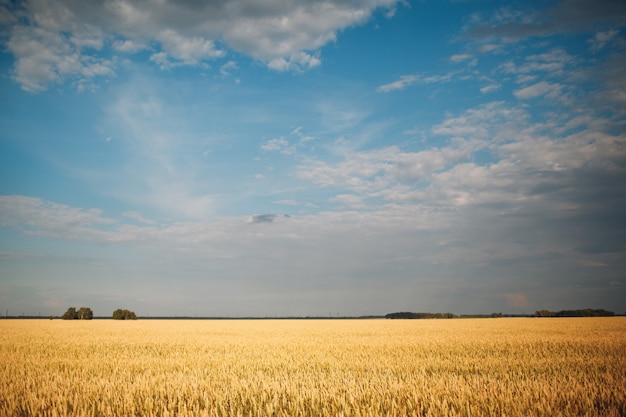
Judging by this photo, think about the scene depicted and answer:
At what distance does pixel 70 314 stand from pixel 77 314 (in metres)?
1.58

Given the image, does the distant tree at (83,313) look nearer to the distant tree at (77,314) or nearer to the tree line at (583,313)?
the distant tree at (77,314)

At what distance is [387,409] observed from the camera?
5398 millimetres

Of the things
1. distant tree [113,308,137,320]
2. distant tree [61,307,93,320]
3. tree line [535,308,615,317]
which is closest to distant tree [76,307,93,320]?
distant tree [61,307,93,320]

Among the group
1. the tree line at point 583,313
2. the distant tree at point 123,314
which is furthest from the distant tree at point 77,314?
the tree line at point 583,313

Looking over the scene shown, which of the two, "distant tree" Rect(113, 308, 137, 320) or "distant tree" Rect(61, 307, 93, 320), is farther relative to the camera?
"distant tree" Rect(113, 308, 137, 320)

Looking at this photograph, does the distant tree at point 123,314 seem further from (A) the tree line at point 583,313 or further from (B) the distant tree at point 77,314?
(A) the tree line at point 583,313

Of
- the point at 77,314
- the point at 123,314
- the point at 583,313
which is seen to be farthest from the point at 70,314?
the point at 583,313

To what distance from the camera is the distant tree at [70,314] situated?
94.1 metres

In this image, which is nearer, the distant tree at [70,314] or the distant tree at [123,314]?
the distant tree at [70,314]

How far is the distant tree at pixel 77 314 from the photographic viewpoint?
9426cm

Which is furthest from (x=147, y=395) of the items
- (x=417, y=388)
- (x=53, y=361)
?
(x=53, y=361)

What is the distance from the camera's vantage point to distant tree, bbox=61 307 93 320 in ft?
309

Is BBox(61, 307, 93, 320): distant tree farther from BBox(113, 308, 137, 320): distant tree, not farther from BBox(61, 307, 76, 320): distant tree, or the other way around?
BBox(113, 308, 137, 320): distant tree

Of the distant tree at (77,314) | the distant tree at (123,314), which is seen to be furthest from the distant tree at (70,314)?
the distant tree at (123,314)
